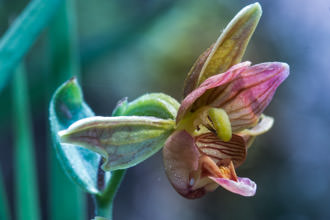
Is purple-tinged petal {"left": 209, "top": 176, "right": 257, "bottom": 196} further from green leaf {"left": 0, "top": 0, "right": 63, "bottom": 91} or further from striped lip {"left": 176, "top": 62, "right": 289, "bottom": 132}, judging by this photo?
green leaf {"left": 0, "top": 0, "right": 63, "bottom": 91}

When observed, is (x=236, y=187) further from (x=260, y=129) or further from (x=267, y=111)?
(x=267, y=111)

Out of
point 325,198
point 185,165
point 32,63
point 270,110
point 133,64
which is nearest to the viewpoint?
point 185,165

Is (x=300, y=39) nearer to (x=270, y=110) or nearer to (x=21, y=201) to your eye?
(x=270, y=110)

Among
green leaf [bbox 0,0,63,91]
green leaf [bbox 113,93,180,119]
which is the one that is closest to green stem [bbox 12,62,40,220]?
green leaf [bbox 0,0,63,91]

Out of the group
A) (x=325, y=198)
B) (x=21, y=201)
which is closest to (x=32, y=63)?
(x=21, y=201)

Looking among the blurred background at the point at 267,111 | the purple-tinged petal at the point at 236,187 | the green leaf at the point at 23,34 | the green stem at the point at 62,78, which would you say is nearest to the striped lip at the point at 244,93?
the purple-tinged petal at the point at 236,187

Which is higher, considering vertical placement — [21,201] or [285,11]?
[285,11]
